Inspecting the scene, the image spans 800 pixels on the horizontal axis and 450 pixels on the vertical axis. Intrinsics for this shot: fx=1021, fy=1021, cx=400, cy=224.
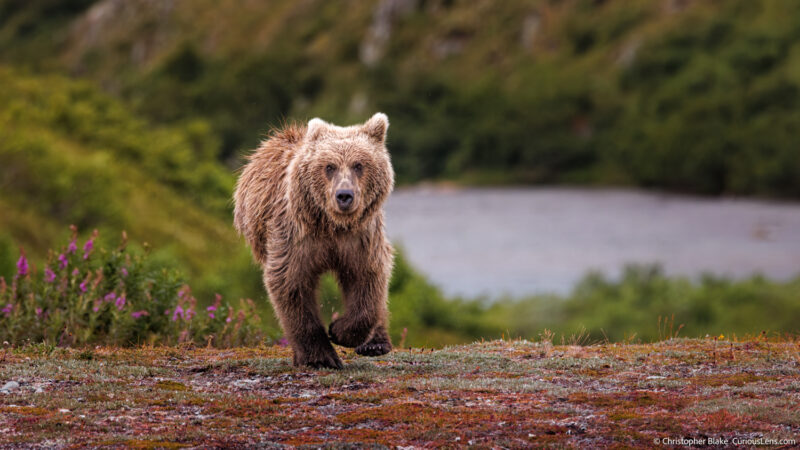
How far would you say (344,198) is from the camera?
7.61 meters

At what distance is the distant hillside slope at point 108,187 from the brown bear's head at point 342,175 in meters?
10.3

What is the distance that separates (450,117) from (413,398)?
87.8 meters

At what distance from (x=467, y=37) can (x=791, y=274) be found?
6387 cm

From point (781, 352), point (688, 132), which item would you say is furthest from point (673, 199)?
point (781, 352)

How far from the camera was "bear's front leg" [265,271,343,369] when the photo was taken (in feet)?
26.6

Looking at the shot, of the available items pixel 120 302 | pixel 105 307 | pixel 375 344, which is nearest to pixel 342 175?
pixel 375 344

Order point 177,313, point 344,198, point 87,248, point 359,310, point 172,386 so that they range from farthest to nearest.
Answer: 1. point 177,313
2. point 87,248
3. point 359,310
4. point 344,198
5. point 172,386

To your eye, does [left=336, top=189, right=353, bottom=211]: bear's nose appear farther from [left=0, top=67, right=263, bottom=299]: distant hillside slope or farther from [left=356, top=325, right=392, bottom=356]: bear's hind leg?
[left=0, top=67, right=263, bottom=299]: distant hillside slope

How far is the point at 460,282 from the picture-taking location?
56.4 m

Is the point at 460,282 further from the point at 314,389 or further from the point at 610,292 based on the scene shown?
the point at 314,389

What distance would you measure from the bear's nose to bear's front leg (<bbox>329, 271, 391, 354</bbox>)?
0.84 m

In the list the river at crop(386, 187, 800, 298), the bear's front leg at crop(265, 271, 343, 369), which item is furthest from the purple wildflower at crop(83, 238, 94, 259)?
the river at crop(386, 187, 800, 298)

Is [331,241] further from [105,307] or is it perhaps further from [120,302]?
[105,307]

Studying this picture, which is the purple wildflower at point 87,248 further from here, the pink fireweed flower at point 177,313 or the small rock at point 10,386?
the small rock at point 10,386
